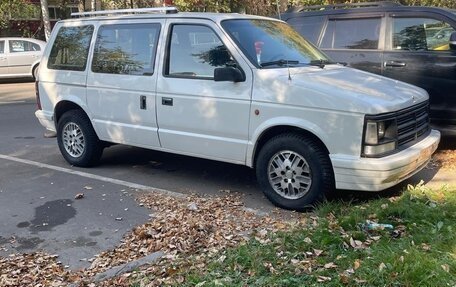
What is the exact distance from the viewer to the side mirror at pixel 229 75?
5.34m

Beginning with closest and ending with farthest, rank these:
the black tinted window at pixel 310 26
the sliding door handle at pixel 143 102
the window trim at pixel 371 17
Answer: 1. the sliding door handle at pixel 143 102
2. the window trim at pixel 371 17
3. the black tinted window at pixel 310 26

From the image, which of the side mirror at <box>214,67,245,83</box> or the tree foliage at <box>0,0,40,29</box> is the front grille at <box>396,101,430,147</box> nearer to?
the side mirror at <box>214,67,245,83</box>

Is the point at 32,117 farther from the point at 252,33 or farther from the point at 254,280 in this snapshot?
the point at 254,280

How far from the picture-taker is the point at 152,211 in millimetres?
5422

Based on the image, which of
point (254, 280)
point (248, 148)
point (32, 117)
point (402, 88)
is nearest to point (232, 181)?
point (248, 148)

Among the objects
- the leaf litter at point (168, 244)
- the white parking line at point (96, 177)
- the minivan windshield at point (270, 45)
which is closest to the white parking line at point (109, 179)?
the white parking line at point (96, 177)

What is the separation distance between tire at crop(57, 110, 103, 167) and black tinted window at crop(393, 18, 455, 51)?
435cm

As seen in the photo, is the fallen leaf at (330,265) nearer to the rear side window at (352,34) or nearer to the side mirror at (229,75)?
the side mirror at (229,75)

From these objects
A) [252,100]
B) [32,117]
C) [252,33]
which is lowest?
[32,117]

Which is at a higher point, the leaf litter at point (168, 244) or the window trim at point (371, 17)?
the window trim at point (371, 17)

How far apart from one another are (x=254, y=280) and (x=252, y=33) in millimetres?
3105

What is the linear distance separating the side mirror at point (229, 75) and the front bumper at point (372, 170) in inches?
49.7

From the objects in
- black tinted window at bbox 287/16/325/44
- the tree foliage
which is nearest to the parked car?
the tree foliage

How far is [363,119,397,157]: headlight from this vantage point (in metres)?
4.72
